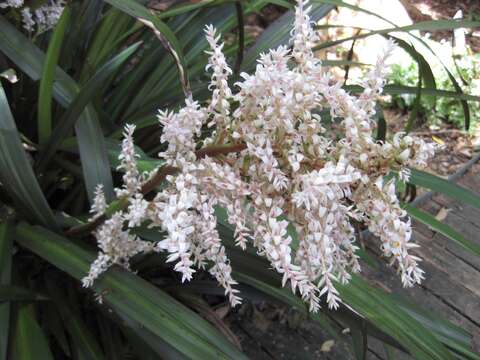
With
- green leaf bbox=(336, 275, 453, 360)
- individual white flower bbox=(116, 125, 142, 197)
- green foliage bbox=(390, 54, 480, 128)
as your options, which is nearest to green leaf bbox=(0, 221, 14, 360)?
individual white flower bbox=(116, 125, 142, 197)

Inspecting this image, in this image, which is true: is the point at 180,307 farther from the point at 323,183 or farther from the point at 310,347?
the point at 310,347

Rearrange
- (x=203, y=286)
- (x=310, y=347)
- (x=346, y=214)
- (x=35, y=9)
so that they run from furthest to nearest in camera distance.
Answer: (x=310, y=347), (x=203, y=286), (x=35, y=9), (x=346, y=214)

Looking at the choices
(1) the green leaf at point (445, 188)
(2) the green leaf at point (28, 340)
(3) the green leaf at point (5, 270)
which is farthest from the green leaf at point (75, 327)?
(1) the green leaf at point (445, 188)

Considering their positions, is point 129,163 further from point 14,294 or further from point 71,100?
point 71,100

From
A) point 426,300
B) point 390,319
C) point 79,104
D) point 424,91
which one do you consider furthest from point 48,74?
point 426,300

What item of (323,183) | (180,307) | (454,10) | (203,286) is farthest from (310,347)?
(454,10)

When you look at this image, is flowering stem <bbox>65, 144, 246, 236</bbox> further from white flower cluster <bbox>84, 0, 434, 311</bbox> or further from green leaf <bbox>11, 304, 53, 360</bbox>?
green leaf <bbox>11, 304, 53, 360</bbox>
